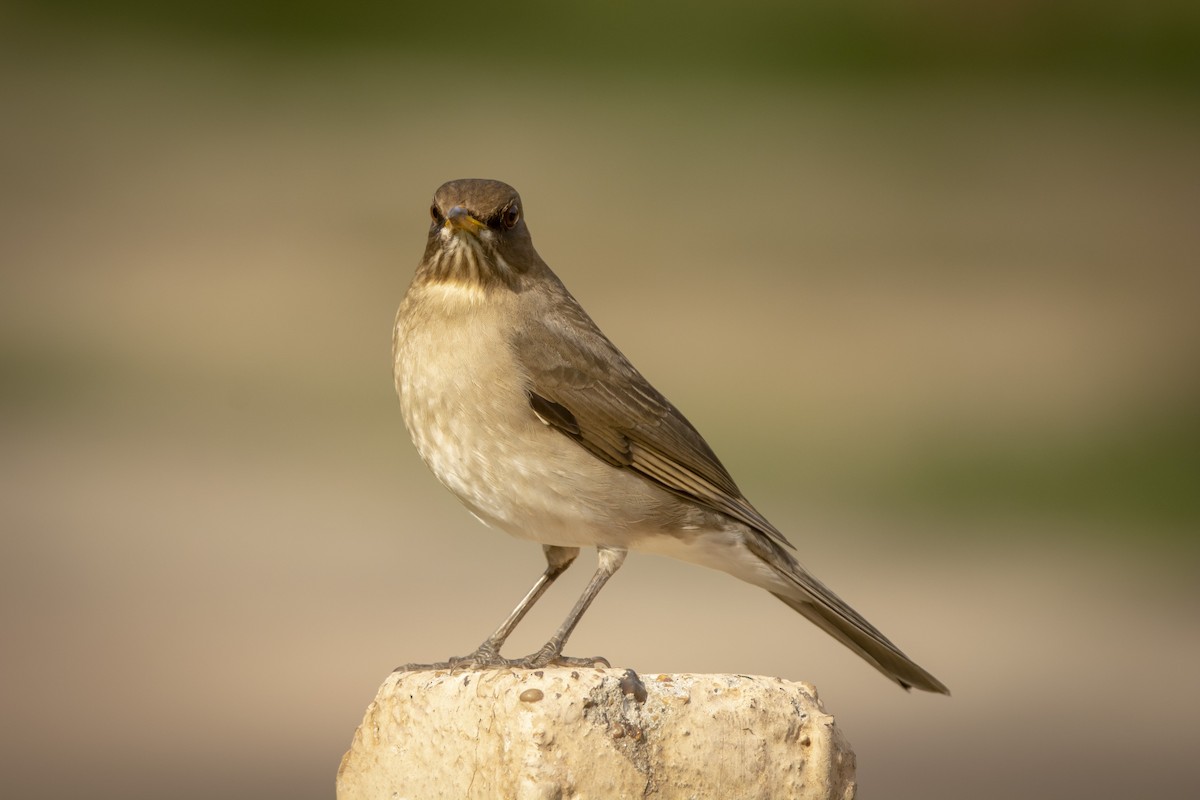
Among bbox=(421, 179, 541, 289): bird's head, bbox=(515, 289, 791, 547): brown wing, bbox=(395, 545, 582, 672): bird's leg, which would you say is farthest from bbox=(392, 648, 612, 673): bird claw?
bbox=(421, 179, 541, 289): bird's head

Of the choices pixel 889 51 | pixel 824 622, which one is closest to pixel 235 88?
pixel 889 51

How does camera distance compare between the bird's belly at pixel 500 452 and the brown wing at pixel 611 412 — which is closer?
the bird's belly at pixel 500 452

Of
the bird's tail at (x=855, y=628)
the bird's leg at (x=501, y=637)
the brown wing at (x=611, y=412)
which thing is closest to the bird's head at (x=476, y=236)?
the brown wing at (x=611, y=412)

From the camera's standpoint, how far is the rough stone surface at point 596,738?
6.24 m

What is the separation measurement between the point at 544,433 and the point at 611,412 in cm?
44

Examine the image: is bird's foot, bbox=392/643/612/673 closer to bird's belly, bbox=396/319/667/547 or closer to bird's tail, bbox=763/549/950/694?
bird's belly, bbox=396/319/667/547

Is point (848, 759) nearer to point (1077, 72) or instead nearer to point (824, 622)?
point (824, 622)

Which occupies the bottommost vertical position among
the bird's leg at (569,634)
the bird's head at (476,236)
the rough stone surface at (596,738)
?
the rough stone surface at (596,738)

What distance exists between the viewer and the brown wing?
24.3 feet

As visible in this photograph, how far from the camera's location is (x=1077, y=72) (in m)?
28.0

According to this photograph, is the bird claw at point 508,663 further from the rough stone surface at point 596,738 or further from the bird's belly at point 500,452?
the bird's belly at point 500,452

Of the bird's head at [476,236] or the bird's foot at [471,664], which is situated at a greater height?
the bird's head at [476,236]

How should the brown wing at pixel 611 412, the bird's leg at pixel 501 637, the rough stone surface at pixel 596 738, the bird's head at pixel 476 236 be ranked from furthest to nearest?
the brown wing at pixel 611 412 → the bird's head at pixel 476 236 → the bird's leg at pixel 501 637 → the rough stone surface at pixel 596 738

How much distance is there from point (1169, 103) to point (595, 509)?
22636 millimetres
